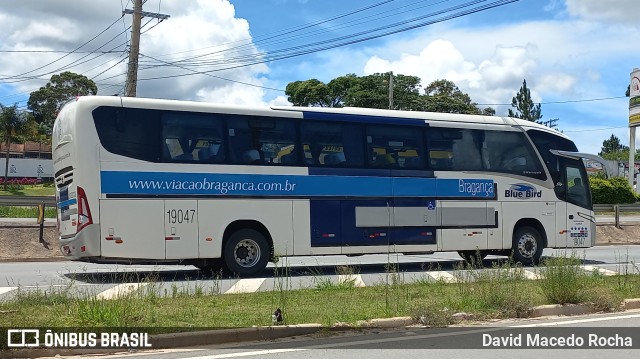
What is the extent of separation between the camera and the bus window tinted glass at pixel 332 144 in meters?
14.7

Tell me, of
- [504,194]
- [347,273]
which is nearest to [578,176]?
[504,194]

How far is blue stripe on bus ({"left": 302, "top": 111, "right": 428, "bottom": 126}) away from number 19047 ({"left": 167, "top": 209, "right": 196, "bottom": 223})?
328cm

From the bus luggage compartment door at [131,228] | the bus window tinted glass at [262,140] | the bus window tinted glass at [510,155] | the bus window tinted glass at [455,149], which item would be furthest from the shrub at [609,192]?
the bus luggage compartment door at [131,228]

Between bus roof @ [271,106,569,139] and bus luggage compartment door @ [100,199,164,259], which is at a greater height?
bus roof @ [271,106,569,139]

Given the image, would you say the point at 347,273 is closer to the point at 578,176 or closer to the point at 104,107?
the point at 104,107

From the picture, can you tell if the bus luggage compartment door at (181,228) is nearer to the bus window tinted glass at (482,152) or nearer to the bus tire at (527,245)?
the bus window tinted glass at (482,152)

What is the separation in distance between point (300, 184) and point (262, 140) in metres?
1.25

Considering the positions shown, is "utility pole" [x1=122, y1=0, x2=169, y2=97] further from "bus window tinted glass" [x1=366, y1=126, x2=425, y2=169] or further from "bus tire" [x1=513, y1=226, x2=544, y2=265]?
"bus tire" [x1=513, y1=226, x2=544, y2=265]

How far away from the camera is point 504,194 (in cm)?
1681

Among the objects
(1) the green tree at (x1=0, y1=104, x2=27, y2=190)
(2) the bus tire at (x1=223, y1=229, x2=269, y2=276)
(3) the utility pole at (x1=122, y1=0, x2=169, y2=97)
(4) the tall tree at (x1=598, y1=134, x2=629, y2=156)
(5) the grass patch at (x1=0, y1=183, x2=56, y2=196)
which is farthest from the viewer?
(4) the tall tree at (x1=598, y1=134, x2=629, y2=156)

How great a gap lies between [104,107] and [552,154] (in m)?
11.2

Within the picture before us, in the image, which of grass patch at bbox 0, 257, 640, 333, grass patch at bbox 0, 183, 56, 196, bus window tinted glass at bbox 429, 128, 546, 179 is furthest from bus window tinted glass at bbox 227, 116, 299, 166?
grass patch at bbox 0, 183, 56, 196

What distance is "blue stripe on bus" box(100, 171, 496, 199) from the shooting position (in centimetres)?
1304

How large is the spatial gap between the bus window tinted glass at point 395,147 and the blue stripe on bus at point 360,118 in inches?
5.6
